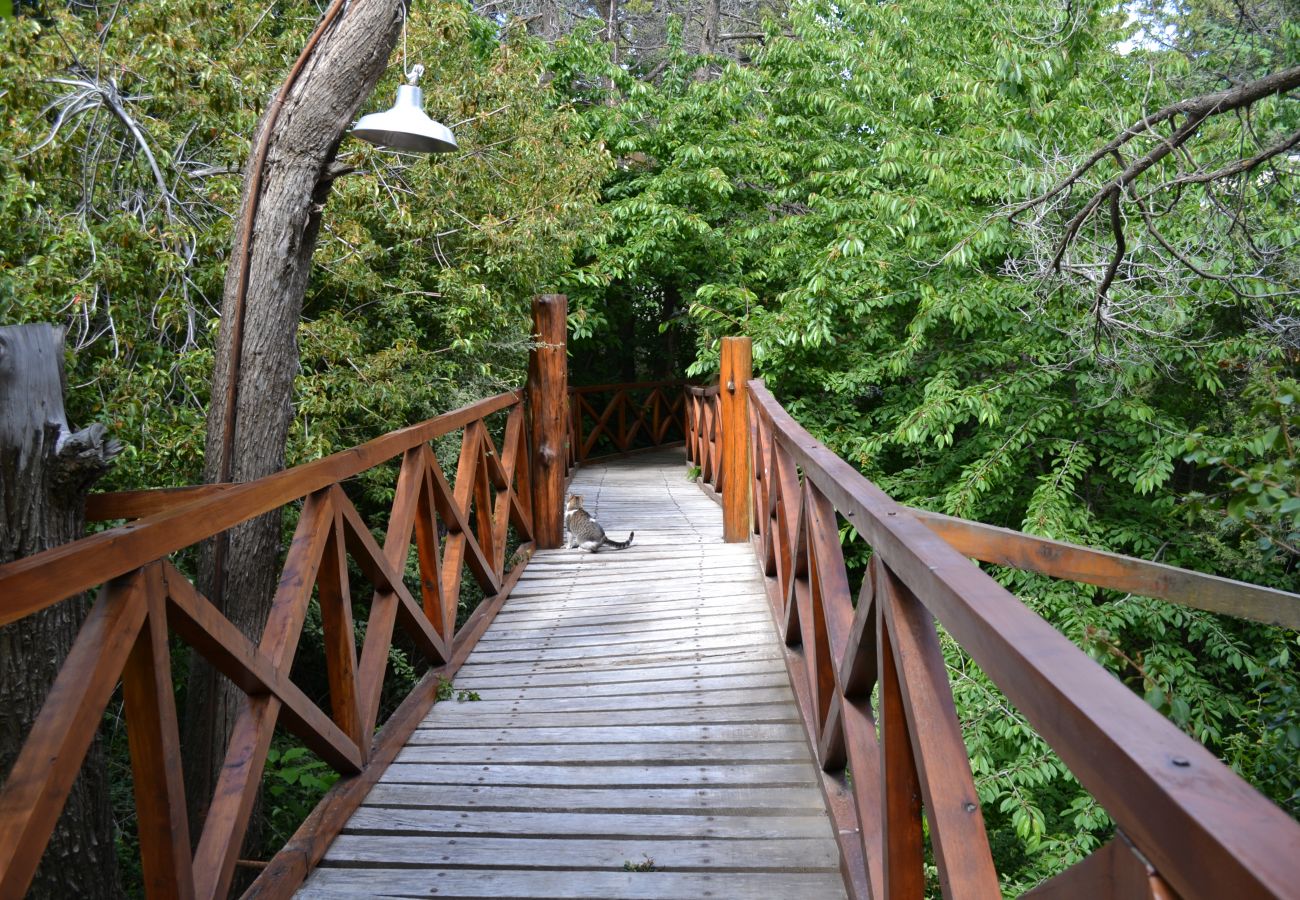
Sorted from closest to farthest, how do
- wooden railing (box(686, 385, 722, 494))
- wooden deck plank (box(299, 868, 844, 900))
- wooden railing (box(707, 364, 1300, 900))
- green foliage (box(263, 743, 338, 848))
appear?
wooden railing (box(707, 364, 1300, 900)) → wooden deck plank (box(299, 868, 844, 900)) → green foliage (box(263, 743, 338, 848)) → wooden railing (box(686, 385, 722, 494))

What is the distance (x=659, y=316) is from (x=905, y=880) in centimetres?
1592

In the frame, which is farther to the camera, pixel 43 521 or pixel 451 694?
pixel 451 694

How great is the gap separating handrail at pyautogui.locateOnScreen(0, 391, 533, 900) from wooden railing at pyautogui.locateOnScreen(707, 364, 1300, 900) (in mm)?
1360

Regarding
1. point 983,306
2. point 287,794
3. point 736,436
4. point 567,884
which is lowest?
point 287,794

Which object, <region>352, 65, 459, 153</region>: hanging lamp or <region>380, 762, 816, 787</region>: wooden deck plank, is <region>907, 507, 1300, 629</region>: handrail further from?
<region>352, 65, 459, 153</region>: hanging lamp

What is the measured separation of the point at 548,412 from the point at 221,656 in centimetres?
431

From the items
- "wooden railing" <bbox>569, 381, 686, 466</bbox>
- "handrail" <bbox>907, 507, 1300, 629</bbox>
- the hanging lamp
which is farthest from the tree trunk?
"wooden railing" <bbox>569, 381, 686, 466</bbox>

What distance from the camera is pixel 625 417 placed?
1719 centimetres

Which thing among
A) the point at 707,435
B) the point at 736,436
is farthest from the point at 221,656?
the point at 707,435

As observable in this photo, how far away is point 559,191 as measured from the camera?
8672mm

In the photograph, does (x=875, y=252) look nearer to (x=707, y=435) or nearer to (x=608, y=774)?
(x=707, y=435)

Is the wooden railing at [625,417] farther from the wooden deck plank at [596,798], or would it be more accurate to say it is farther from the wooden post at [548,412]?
the wooden deck plank at [596,798]

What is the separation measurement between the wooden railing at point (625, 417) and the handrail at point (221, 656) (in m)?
10.6

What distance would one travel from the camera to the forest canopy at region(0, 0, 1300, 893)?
4965 millimetres
